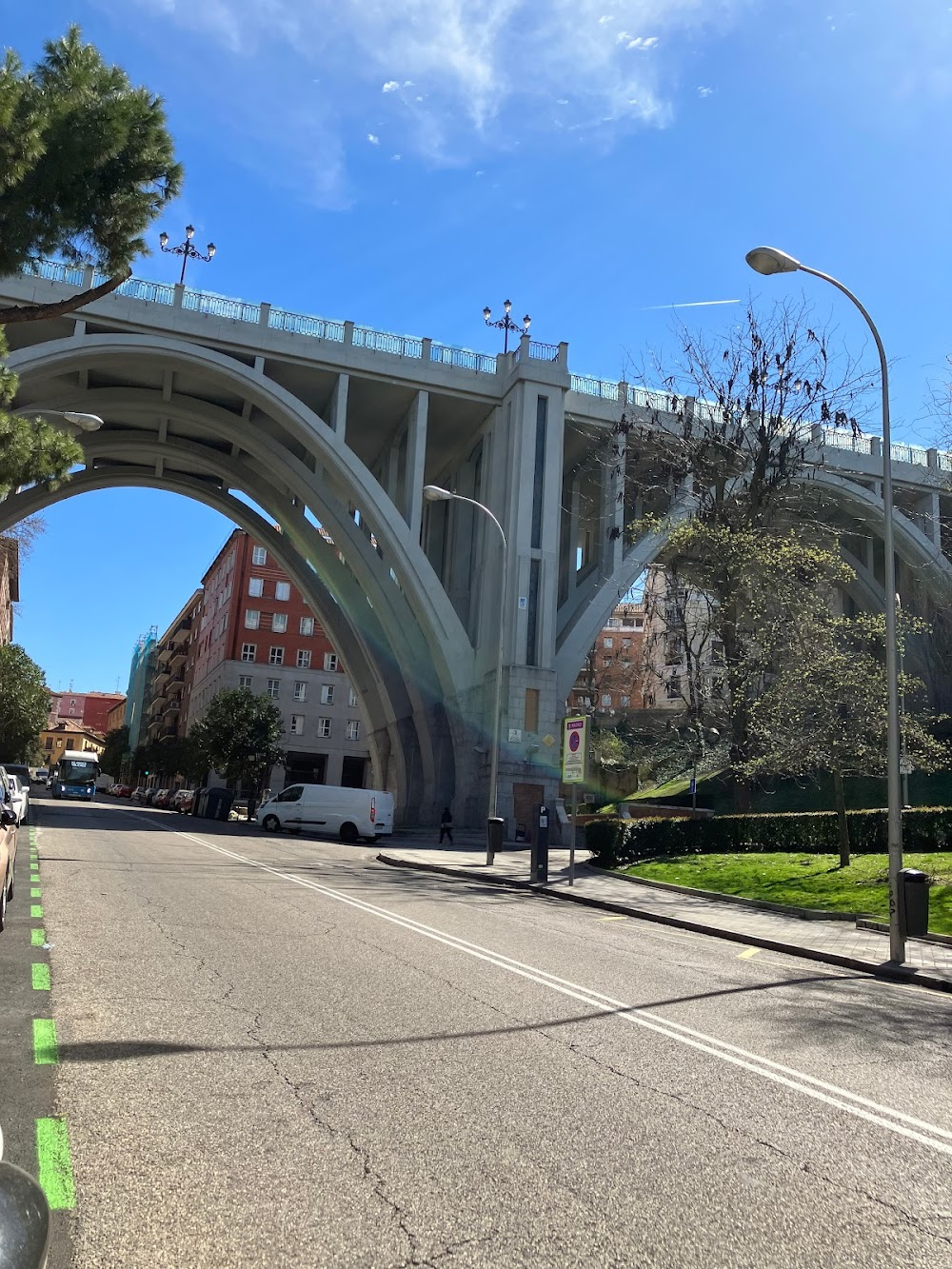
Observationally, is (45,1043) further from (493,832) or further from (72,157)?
(493,832)

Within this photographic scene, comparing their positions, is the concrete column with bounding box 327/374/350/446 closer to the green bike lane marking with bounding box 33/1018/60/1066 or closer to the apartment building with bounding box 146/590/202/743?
the green bike lane marking with bounding box 33/1018/60/1066

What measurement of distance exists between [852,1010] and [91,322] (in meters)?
35.8

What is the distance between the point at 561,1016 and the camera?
681cm

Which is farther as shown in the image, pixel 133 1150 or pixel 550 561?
pixel 550 561

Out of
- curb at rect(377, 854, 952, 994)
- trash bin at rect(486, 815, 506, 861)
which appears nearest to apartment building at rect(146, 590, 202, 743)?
trash bin at rect(486, 815, 506, 861)

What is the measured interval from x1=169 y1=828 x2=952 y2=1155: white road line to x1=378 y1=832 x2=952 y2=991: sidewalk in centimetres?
438

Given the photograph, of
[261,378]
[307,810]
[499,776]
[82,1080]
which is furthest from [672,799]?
[82,1080]

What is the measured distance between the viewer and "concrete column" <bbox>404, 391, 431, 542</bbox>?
38375mm

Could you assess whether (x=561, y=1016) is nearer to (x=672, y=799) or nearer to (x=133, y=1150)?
(x=133, y=1150)

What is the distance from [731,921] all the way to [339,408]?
28.6 m

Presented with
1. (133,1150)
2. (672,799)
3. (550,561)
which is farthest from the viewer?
(672,799)

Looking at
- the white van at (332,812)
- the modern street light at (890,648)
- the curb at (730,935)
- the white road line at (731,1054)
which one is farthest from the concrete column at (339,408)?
the white road line at (731,1054)

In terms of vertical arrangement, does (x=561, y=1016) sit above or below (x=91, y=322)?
below

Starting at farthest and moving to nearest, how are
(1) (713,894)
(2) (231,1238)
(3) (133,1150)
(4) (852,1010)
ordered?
1. (1) (713,894)
2. (4) (852,1010)
3. (3) (133,1150)
4. (2) (231,1238)
